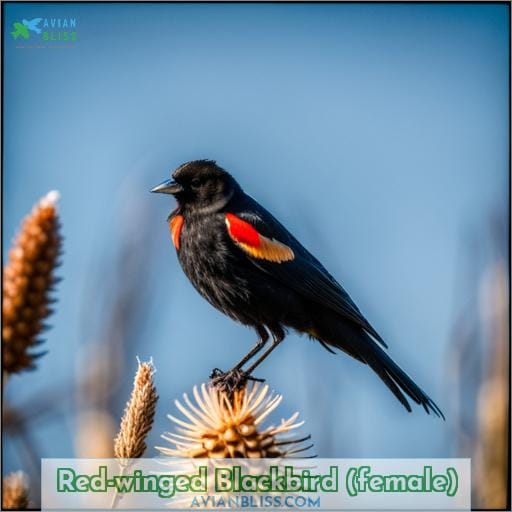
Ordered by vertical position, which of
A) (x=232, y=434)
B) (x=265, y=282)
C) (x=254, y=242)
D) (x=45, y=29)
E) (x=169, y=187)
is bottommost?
(x=232, y=434)

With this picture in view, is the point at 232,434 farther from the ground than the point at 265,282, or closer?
closer

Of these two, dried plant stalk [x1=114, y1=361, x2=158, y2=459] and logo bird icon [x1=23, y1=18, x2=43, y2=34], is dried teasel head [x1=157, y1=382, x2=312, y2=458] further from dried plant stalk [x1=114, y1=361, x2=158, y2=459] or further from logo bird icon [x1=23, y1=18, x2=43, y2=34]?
logo bird icon [x1=23, y1=18, x2=43, y2=34]

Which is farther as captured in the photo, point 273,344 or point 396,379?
point 273,344

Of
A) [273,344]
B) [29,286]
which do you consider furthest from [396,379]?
[29,286]

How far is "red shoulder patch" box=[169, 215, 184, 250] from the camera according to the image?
10.9ft

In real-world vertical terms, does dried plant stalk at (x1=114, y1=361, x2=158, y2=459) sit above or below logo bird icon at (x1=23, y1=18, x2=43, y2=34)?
below

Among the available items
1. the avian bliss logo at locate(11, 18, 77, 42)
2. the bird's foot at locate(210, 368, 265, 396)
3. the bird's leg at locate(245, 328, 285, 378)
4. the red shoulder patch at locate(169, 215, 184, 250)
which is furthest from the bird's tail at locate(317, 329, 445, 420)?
the avian bliss logo at locate(11, 18, 77, 42)

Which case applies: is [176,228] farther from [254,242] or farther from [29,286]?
[29,286]

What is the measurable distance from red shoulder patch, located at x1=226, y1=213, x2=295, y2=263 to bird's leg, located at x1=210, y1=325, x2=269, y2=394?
1.20ft

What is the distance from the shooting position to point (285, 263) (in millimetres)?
3238

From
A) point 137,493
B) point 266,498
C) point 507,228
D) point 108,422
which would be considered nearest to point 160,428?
point 137,493

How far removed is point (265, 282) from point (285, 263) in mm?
120

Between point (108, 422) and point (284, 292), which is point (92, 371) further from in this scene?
point (284, 292)

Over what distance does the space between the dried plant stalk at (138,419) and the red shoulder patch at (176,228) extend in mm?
1540
